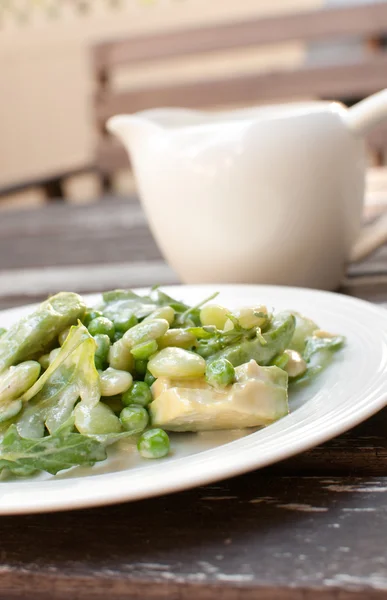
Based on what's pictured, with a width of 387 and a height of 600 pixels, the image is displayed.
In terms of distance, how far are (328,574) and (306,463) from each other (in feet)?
0.41

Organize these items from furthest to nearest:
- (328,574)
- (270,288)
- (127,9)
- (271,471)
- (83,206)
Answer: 1. (127,9)
2. (83,206)
3. (270,288)
4. (271,471)
5. (328,574)

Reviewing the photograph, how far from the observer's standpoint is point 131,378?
0.50 m

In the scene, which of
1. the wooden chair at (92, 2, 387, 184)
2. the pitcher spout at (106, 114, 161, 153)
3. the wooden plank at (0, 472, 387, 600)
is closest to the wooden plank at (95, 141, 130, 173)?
the wooden chair at (92, 2, 387, 184)

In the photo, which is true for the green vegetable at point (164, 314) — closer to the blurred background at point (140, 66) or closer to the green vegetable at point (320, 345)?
the green vegetable at point (320, 345)

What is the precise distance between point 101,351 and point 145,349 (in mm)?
39

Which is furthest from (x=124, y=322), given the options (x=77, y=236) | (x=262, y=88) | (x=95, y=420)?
(x=262, y=88)

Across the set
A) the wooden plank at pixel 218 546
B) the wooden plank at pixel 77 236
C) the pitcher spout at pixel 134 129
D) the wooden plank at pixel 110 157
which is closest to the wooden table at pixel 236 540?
the wooden plank at pixel 218 546

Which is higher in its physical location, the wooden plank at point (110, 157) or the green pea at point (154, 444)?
the green pea at point (154, 444)

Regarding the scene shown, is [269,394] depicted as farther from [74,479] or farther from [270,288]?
[270,288]

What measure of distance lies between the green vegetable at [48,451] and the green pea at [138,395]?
0.14 ft

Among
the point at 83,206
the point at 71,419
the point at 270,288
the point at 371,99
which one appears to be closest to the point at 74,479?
the point at 71,419

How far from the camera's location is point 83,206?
Answer: 1715 mm

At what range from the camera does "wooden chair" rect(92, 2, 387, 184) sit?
2303 mm

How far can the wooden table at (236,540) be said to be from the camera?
37cm
